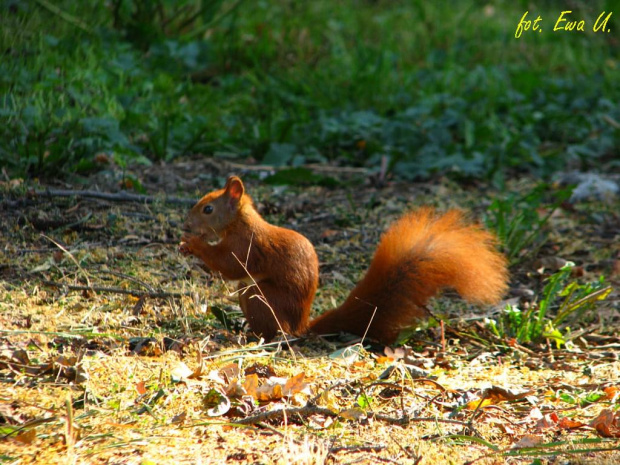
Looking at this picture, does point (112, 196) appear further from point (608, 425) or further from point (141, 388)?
point (608, 425)

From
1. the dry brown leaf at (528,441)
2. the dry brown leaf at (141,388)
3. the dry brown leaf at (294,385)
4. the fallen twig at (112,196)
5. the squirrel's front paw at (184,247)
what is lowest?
the dry brown leaf at (141,388)

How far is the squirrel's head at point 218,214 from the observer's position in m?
3.15

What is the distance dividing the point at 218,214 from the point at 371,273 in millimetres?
691

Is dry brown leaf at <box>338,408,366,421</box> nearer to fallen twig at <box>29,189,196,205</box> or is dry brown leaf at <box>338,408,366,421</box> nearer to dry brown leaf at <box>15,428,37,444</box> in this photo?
dry brown leaf at <box>15,428,37,444</box>

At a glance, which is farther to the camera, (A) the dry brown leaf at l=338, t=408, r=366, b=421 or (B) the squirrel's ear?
(B) the squirrel's ear

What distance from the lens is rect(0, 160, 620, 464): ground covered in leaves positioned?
6.57 ft

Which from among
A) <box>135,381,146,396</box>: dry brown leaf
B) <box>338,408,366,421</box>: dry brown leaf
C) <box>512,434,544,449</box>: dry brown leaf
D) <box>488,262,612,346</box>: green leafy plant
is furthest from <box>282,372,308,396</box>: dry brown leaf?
<box>488,262,612,346</box>: green leafy plant

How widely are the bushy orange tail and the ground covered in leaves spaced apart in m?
0.11

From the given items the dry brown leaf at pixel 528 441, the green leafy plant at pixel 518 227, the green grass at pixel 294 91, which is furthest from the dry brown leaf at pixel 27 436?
the green leafy plant at pixel 518 227

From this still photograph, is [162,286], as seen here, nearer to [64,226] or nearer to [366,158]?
[64,226]

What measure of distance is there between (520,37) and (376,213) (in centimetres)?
421

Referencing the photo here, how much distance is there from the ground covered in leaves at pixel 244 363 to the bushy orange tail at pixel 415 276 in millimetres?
107

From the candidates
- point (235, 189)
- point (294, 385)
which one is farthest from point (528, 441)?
point (235, 189)

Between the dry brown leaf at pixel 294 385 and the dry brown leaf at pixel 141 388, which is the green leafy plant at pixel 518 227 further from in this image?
the dry brown leaf at pixel 141 388
